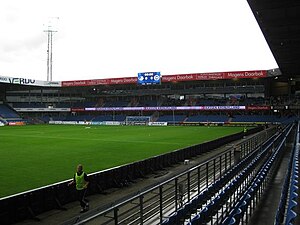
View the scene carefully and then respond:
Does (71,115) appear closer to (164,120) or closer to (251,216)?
(164,120)

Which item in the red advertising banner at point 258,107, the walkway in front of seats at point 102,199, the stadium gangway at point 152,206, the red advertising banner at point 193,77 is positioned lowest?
the walkway in front of seats at point 102,199

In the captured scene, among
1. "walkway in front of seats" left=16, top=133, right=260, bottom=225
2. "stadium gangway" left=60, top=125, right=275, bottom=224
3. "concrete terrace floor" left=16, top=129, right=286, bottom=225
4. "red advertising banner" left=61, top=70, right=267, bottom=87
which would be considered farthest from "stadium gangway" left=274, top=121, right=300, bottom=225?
"red advertising banner" left=61, top=70, right=267, bottom=87

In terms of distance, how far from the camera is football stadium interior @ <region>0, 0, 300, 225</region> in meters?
7.21

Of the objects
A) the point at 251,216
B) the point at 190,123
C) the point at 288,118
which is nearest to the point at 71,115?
the point at 190,123

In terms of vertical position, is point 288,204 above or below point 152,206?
above

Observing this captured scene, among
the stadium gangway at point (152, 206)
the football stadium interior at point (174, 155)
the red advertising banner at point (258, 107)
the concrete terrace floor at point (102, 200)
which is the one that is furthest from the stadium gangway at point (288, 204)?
the red advertising banner at point (258, 107)

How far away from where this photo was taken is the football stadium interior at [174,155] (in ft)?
23.7

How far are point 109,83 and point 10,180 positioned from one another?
176 feet

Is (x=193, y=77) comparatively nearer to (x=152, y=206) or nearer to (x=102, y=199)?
(x=102, y=199)

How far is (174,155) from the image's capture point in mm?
17109

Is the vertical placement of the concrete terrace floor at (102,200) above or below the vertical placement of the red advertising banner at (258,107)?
below

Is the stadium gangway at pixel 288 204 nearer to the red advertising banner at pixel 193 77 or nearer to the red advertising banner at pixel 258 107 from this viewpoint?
the red advertising banner at pixel 193 77

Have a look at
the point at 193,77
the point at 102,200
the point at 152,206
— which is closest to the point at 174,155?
the point at 102,200

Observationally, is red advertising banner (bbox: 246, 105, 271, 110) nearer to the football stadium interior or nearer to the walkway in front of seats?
the football stadium interior
